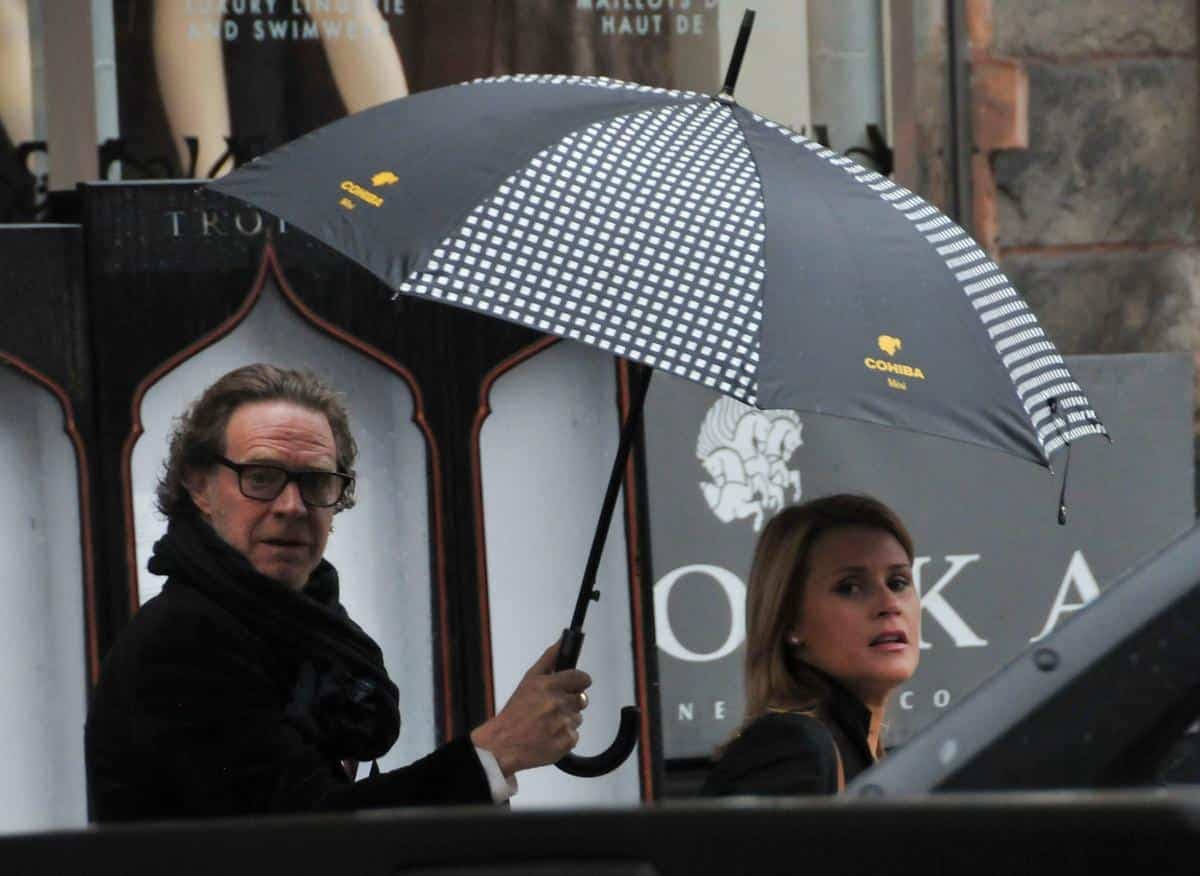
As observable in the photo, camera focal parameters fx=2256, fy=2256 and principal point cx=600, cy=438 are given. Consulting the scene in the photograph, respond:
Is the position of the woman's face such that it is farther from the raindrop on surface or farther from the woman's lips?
the raindrop on surface

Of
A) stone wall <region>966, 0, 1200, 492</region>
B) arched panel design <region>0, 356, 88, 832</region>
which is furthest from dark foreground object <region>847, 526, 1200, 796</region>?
stone wall <region>966, 0, 1200, 492</region>

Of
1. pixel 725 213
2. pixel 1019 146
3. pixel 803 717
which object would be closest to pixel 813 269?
pixel 725 213

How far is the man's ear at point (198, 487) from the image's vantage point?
3.37m

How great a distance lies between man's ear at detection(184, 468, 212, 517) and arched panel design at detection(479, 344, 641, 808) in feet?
6.62

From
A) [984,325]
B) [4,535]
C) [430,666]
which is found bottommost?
[430,666]

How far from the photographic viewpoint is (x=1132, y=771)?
6.95 feet

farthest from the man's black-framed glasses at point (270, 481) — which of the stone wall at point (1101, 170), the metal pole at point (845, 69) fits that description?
the stone wall at point (1101, 170)

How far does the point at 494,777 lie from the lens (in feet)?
9.96

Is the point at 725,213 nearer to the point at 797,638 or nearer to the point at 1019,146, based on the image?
the point at 797,638

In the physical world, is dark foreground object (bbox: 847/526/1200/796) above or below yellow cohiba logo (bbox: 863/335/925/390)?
below

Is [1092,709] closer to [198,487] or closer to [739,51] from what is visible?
[739,51]

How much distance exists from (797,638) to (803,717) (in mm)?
396

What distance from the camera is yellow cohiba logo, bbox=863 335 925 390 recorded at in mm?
3035

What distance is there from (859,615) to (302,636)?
34.1 inches
